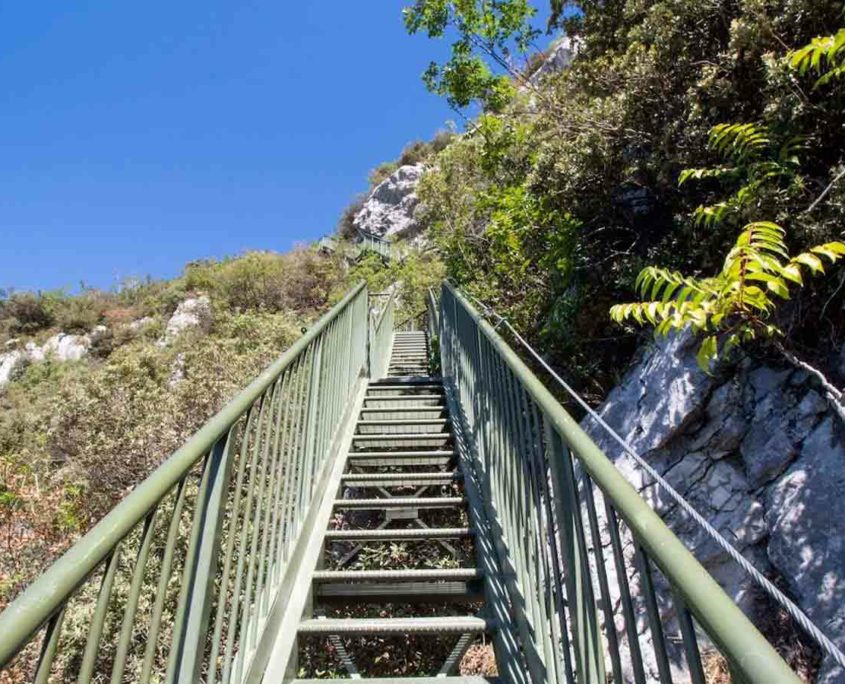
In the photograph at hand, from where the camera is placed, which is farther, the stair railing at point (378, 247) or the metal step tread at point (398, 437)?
the stair railing at point (378, 247)

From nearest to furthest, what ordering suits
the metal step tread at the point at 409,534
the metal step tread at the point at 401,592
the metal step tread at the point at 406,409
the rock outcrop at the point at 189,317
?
1. the metal step tread at the point at 401,592
2. the metal step tread at the point at 409,534
3. the metal step tread at the point at 406,409
4. the rock outcrop at the point at 189,317

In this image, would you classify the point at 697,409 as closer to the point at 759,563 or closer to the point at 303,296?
the point at 759,563

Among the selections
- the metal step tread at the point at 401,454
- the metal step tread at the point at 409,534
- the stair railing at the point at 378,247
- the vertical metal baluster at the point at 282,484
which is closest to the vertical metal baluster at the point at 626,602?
the vertical metal baluster at the point at 282,484

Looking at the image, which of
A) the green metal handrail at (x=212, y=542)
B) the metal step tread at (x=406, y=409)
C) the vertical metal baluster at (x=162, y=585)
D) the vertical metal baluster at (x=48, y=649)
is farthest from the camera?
the metal step tread at (x=406, y=409)

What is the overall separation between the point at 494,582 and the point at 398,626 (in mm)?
533

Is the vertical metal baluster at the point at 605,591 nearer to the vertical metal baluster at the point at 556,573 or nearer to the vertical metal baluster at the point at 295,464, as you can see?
the vertical metal baluster at the point at 556,573

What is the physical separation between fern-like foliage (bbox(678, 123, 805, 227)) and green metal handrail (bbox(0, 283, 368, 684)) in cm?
285

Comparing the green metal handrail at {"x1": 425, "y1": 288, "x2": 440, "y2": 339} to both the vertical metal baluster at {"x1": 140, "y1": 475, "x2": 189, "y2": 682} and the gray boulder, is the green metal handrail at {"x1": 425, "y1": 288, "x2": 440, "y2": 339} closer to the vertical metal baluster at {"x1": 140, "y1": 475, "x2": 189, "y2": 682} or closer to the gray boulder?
the gray boulder

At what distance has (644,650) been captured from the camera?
3.27m

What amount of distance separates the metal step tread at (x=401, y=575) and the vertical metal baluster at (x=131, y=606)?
5.25 ft

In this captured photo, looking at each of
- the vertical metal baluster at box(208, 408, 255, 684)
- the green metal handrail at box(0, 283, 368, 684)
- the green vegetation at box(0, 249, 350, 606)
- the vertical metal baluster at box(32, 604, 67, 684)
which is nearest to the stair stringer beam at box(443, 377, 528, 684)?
the green metal handrail at box(0, 283, 368, 684)

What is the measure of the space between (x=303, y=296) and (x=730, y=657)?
20.9 metres

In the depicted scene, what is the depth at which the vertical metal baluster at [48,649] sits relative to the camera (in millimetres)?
779

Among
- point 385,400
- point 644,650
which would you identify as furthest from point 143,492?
point 385,400
